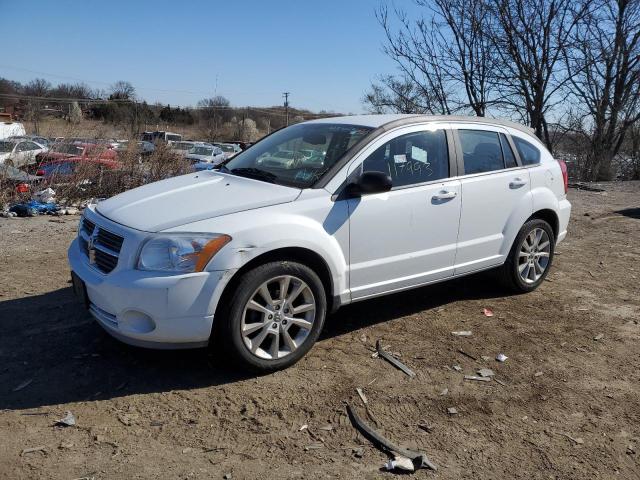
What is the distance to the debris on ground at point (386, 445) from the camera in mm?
2764

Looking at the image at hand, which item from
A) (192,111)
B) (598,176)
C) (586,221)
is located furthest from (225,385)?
(192,111)

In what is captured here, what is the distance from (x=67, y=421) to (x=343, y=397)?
1596 mm

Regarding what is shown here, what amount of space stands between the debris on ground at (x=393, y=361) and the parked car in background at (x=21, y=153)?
7951mm

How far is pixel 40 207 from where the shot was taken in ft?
29.3

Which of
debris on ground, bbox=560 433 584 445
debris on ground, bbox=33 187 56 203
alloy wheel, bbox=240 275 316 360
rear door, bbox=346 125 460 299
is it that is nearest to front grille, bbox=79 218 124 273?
alloy wheel, bbox=240 275 316 360

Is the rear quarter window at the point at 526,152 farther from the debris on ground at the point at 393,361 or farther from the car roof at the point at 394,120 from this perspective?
the debris on ground at the point at 393,361

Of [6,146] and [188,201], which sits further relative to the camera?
[6,146]

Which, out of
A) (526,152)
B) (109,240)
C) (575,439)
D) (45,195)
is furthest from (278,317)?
(45,195)

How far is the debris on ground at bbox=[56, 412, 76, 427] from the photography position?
3.03 meters

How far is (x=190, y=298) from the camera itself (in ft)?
10.8

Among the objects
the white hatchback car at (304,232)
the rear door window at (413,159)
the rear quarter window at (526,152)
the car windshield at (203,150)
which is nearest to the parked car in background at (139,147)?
the white hatchback car at (304,232)

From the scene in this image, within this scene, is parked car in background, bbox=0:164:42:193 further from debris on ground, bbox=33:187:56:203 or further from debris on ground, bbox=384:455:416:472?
debris on ground, bbox=384:455:416:472

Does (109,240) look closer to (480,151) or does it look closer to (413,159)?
(413,159)

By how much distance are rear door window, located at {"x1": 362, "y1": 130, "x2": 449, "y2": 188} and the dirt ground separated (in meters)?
1.26
